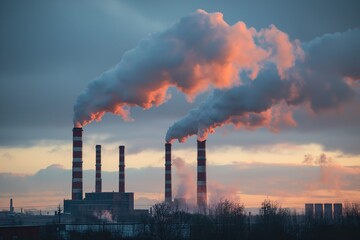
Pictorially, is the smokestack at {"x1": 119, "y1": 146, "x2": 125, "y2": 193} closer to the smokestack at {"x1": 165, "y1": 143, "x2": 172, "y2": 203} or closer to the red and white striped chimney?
the red and white striped chimney

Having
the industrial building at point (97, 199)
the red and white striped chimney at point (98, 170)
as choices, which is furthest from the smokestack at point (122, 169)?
the red and white striped chimney at point (98, 170)

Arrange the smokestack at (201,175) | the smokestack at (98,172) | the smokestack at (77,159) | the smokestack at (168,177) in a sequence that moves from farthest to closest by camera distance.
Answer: the smokestack at (98,172), the smokestack at (168,177), the smokestack at (77,159), the smokestack at (201,175)

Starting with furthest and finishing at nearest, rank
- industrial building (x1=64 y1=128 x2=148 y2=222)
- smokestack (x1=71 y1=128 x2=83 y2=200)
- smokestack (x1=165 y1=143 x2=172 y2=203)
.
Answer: smokestack (x1=165 y1=143 x2=172 y2=203) < industrial building (x1=64 y1=128 x2=148 y2=222) < smokestack (x1=71 y1=128 x2=83 y2=200)

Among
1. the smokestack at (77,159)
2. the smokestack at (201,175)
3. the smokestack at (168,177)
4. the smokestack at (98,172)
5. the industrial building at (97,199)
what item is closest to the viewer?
the smokestack at (201,175)

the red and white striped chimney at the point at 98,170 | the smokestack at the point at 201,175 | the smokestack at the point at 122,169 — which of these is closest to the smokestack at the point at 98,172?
the red and white striped chimney at the point at 98,170

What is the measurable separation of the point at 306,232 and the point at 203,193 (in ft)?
34.5

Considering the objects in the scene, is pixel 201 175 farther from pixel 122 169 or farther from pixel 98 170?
pixel 98 170

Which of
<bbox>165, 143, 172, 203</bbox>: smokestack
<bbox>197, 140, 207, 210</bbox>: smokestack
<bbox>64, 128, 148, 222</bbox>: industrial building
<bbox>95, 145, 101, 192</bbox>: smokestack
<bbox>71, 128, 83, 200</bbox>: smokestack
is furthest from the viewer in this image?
<bbox>95, 145, 101, 192</bbox>: smokestack

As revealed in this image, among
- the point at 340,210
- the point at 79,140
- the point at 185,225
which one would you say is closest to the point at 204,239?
the point at 185,225

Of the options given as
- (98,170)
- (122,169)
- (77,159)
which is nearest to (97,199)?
(98,170)

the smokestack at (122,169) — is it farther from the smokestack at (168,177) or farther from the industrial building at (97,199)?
the smokestack at (168,177)

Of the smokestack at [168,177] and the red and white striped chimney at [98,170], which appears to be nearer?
the smokestack at [168,177]

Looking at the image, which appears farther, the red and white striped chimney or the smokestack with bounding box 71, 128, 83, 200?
the red and white striped chimney

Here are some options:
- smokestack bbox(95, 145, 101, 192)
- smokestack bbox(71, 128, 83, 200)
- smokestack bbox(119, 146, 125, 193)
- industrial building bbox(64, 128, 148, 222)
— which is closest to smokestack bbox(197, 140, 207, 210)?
industrial building bbox(64, 128, 148, 222)
